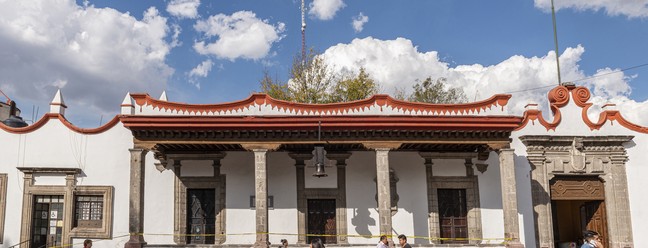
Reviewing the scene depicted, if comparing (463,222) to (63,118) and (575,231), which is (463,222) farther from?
(63,118)

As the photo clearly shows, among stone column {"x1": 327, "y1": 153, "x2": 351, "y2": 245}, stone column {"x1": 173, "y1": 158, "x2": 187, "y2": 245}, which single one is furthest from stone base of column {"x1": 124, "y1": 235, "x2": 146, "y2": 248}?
stone column {"x1": 327, "y1": 153, "x2": 351, "y2": 245}

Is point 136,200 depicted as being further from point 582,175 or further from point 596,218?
point 596,218

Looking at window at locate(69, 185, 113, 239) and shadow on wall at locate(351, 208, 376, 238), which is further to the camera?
shadow on wall at locate(351, 208, 376, 238)

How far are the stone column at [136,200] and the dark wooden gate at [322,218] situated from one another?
177 inches

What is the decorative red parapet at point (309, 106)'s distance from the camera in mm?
13219

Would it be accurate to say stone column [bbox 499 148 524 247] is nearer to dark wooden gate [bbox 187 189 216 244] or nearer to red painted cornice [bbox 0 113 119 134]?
dark wooden gate [bbox 187 189 216 244]

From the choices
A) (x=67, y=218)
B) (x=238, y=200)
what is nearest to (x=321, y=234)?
(x=238, y=200)

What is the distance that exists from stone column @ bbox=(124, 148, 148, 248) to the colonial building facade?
3.33ft

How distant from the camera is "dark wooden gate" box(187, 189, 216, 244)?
1472 cm

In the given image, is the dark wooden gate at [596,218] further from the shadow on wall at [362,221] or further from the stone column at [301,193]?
the stone column at [301,193]

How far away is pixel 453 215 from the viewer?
15.3 m

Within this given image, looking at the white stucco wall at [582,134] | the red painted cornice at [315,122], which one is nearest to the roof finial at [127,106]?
the red painted cornice at [315,122]

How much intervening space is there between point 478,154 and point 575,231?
5118 millimetres

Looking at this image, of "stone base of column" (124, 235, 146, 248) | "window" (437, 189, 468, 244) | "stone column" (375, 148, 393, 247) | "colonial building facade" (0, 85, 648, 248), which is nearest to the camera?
"stone base of column" (124, 235, 146, 248)
